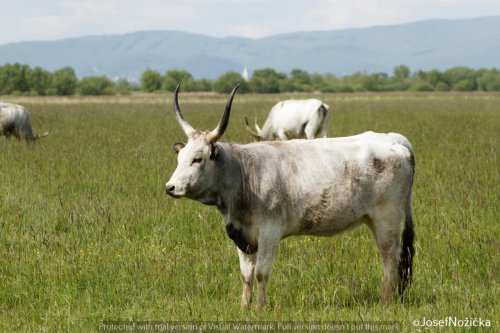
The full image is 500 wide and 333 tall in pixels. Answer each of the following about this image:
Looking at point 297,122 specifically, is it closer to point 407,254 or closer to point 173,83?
point 407,254

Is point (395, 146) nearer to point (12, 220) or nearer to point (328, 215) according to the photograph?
point (328, 215)

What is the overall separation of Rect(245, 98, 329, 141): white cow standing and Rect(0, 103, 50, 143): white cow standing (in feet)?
21.9

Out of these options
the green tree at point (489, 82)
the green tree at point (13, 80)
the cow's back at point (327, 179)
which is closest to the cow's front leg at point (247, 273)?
the cow's back at point (327, 179)

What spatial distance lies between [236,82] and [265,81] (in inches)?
551

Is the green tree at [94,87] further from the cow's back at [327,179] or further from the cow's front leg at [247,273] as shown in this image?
the cow's front leg at [247,273]

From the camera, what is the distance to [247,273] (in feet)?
19.7

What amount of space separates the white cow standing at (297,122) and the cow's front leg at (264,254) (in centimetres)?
1185

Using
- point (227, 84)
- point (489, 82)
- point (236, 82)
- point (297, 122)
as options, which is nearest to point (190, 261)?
point (297, 122)

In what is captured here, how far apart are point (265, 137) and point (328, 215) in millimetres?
11597

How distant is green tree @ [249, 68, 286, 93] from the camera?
117 m

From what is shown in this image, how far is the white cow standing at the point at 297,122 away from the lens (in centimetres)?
1775

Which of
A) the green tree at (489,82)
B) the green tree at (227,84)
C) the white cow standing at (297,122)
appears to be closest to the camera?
the white cow standing at (297,122)

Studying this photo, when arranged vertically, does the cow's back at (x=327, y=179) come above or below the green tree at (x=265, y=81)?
above

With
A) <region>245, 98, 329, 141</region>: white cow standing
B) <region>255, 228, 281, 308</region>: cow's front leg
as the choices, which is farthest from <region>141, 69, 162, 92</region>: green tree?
<region>255, 228, 281, 308</region>: cow's front leg
